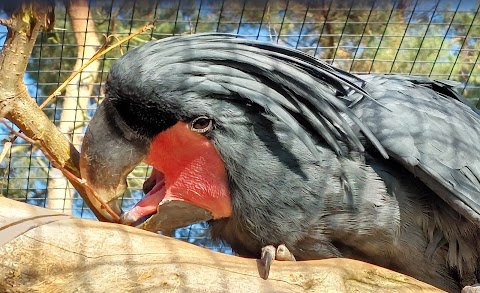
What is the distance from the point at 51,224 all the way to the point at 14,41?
579 millimetres

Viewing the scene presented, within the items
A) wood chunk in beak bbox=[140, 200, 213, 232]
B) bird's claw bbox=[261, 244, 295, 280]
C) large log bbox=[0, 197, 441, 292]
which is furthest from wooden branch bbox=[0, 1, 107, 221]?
bird's claw bbox=[261, 244, 295, 280]

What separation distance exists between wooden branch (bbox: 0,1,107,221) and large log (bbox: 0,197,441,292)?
25 cm

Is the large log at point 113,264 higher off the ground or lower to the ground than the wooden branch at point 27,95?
lower

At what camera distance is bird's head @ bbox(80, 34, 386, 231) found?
1.51 metres

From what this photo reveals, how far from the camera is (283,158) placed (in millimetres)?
1512

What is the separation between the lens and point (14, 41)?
1621 mm

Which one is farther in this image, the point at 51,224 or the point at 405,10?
the point at 405,10

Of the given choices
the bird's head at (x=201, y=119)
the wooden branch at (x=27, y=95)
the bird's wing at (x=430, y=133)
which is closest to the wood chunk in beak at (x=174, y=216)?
the bird's head at (x=201, y=119)

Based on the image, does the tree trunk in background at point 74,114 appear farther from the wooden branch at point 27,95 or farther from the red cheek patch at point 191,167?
the red cheek patch at point 191,167

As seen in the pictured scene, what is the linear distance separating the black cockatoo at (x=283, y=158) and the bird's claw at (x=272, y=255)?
1.8 inches

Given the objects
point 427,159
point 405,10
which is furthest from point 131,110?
point 405,10

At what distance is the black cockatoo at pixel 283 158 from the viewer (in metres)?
1.50

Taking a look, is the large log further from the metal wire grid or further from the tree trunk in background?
the tree trunk in background

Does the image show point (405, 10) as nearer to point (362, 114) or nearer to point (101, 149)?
point (362, 114)
